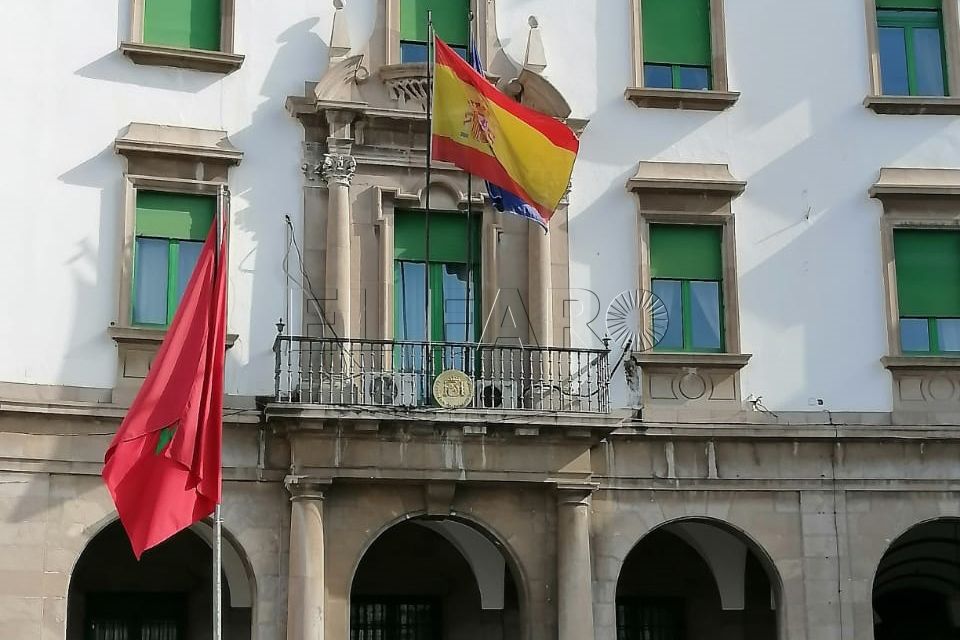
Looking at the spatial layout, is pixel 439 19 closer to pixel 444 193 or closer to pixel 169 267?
pixel 444 193

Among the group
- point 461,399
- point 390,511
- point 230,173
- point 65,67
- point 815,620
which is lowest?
point 815,620

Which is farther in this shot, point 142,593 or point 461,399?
point 142,593

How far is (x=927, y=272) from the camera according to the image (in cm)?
2095

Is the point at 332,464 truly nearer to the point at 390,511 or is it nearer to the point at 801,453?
the point at 390,511

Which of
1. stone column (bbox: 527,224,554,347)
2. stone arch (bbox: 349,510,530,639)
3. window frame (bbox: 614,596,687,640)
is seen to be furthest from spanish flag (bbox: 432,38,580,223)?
window frame (bbox: 614,596,687,640)

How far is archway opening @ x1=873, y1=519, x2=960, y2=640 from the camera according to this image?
22.4 meters

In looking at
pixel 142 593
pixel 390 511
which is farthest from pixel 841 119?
pixel 142 593

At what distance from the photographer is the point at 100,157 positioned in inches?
752

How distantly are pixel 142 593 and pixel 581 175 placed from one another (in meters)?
8.27

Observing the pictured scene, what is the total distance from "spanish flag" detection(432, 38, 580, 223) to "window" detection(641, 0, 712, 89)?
9.34 ft

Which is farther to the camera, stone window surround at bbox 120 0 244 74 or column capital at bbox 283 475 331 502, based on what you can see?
stone window surround at bbox 120 0 244 74

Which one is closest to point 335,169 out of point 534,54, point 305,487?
point 534,54

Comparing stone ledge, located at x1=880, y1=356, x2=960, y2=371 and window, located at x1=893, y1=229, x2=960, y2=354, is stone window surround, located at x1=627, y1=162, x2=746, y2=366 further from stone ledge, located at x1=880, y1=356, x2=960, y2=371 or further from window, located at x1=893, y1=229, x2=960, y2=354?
window, located at x1=893, y1=229, x2=960, y2=354

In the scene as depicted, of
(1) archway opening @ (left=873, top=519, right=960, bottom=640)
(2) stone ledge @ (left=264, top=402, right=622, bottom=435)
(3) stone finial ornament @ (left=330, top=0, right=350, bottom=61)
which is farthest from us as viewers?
(1) archway opening @ (left=873, top=519, right=960, bottom=640)
